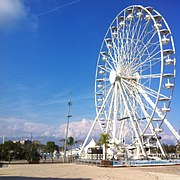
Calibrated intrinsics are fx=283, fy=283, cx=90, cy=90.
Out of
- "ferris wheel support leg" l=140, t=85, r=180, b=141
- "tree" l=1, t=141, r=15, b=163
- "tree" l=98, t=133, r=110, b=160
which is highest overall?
"ferris wheel support leg" l=140, t=85, r=180, b=141

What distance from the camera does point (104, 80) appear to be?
50406 mm

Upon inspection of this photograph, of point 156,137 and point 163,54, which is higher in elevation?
point 163,54

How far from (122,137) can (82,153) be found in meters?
12.4

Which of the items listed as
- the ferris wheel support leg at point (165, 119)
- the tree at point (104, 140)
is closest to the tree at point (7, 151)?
the tree at point (104, 140)

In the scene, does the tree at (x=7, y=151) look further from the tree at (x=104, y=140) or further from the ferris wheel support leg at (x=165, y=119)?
the ferris wheel support leg at (x=165, y=119)

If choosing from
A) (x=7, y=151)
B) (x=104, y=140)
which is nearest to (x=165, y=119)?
(x=104, y=140)

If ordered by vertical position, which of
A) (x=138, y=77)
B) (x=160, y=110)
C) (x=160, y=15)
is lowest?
(x=160, y=110)

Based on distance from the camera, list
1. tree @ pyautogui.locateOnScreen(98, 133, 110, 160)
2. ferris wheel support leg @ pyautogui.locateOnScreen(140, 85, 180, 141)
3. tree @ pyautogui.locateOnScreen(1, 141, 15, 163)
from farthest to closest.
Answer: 1. tree @ pyautogui.locateOnScreen(1, 141, 15, 163)
2. tree @ pyautogui.locateOnScreen(98, 133, 110, 160)
3. ferris wheel support leg @ pyautogui.locateOnScreen(140, 85, 180, 141)

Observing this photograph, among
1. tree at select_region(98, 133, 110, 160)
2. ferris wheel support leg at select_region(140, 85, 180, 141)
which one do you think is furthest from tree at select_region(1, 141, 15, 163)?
ferris wheel support leg at select_region(140, 85, 180, 141)

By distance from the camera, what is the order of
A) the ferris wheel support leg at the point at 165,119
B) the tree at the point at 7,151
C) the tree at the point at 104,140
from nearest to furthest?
the ferris wheel support leg at the point at 165,119 < the tree at the point at 104,140 < the tree at the point at 7,151

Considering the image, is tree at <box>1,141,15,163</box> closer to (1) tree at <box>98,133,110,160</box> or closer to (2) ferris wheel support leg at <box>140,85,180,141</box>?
(1) tree at <box>98,133,110,160</box>

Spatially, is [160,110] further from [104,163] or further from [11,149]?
[11,149]

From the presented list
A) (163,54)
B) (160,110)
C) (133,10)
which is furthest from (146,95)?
(133,10)

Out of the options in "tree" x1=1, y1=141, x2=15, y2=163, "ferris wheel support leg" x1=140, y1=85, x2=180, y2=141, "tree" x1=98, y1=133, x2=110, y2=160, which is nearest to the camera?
"ferris wheel support leg" x1=140, y1=85, x2=180, y2=141
